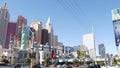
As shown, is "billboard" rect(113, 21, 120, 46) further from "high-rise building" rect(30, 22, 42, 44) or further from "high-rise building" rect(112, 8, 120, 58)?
"high-rise building" rect(30, 22, 42, 44)

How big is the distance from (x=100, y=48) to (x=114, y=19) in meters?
65.1

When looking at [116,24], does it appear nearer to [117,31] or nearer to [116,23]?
[116,23]

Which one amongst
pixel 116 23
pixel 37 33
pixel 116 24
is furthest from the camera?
pixel 37 33

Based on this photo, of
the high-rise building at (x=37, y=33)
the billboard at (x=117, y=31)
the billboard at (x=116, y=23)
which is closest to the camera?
the billboard at (x=117, y=31)

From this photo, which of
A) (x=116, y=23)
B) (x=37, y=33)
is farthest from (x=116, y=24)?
(x=37, y=33)

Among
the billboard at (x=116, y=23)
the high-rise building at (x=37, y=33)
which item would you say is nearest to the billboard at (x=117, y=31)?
the billboard at (x=116, y=23)

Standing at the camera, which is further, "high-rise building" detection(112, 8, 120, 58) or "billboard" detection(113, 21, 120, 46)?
"high-rise building" detection(112, 8, 120, 58)

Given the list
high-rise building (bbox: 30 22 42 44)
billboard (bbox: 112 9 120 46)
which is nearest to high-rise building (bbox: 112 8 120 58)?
billboard (bbox: 112 9 120 46)

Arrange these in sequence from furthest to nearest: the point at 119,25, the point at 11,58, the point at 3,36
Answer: the point at 3,36 < the point at 119,25 < the point at 11,58

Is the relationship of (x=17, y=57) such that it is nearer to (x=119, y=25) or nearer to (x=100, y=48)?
(x=119, y=25)

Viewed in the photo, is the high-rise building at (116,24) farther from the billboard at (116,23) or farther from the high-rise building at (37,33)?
the high-rise building at (37,33)

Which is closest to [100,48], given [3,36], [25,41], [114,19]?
[114,19]

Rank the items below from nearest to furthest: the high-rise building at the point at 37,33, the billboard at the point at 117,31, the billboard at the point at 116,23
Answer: the billboard at the point at 117,31
the billboard at the point at 116,23
the high-rise building at the point at 37,33

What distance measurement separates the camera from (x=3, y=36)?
641ft
